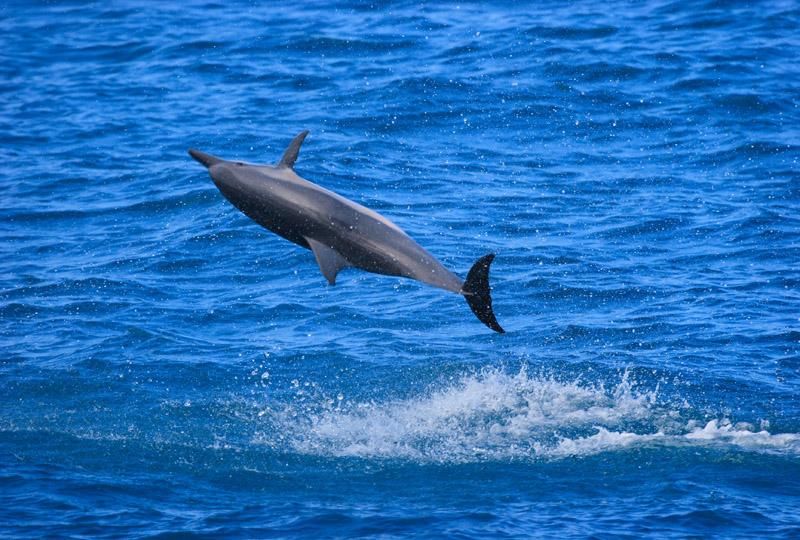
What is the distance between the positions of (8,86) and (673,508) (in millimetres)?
22390

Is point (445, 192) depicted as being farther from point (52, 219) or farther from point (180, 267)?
point (52, 219)

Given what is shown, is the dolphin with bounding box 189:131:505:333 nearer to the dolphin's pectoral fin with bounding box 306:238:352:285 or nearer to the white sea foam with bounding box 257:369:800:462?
the dolphin's pectoral fin with bounding box 306:238:352:285

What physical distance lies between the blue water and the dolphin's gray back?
10.1ft

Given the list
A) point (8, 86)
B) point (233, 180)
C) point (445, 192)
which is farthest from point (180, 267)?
point (8, 86)

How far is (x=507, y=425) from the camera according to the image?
48.9 feet

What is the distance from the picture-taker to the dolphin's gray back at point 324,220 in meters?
10.6

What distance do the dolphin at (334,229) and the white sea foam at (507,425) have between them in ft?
12.6

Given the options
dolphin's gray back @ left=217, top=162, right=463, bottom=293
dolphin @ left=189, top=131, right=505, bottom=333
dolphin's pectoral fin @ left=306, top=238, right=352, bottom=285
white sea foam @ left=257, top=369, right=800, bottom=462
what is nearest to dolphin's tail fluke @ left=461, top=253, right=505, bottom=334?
dolphin @ left=189, top=131, right=505, bottom=333

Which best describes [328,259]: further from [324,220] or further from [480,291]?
[480,291]

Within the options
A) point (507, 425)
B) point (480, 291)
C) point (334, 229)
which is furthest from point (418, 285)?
point (480, 291)

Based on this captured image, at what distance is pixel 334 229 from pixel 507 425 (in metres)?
5.02

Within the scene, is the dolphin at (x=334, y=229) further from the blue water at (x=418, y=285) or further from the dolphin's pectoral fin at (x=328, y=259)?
the blue water at (x=418, y=285)

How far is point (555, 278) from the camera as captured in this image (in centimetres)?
1942

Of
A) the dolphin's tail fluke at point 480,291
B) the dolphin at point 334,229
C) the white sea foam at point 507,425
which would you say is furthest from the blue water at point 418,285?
the dolphin at point 334,229
